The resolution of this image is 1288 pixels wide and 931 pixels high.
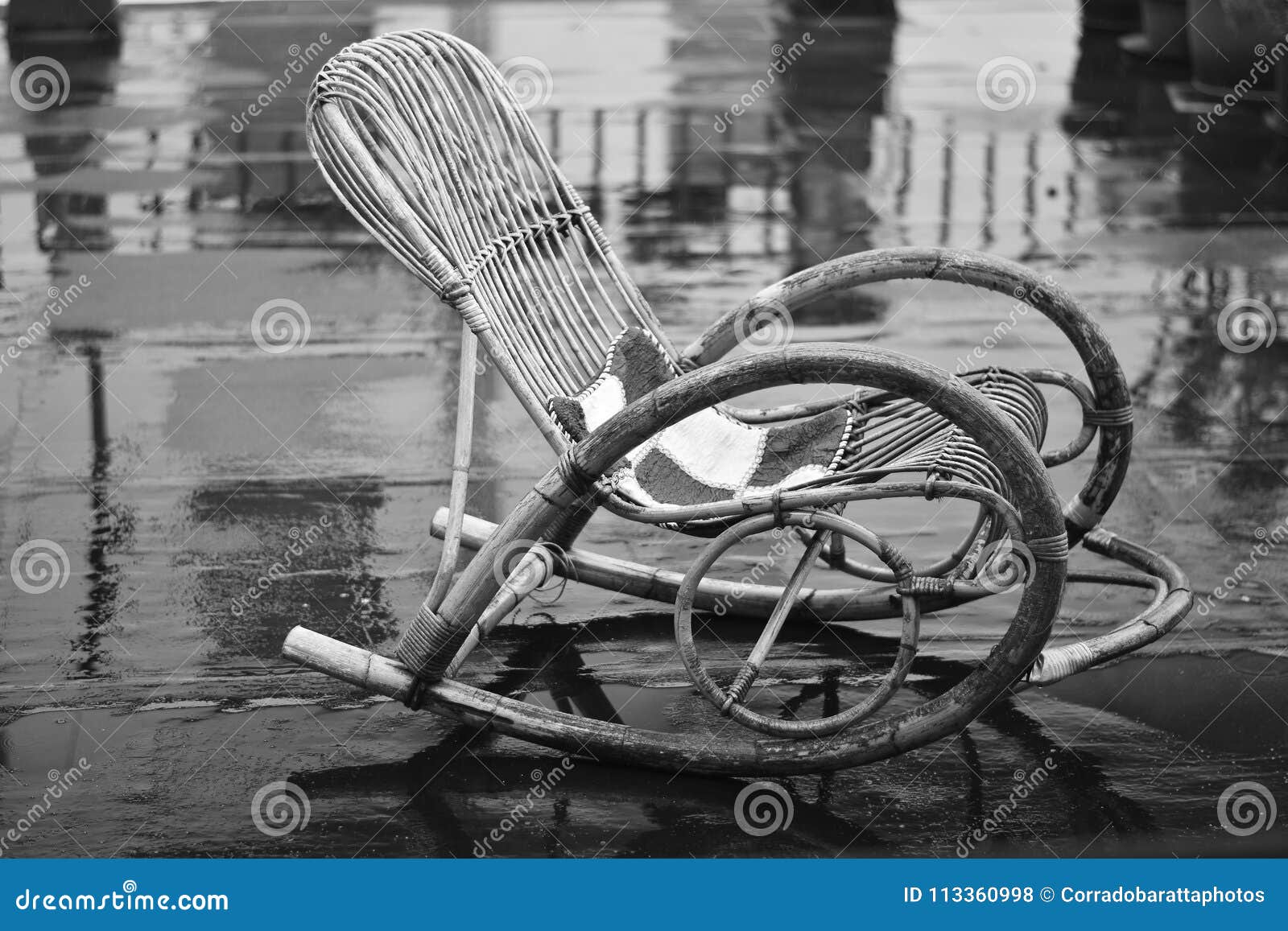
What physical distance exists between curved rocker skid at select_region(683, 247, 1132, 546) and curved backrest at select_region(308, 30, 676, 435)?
30 cm

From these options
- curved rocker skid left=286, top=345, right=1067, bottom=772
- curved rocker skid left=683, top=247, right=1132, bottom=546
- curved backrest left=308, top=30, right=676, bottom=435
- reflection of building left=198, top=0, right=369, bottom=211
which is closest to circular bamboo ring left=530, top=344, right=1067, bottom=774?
curved rocker skid left=286, top=345, right=1067, bottom=772

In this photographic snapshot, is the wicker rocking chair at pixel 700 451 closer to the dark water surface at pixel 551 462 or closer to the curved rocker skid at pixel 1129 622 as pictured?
the curved rocker skid at pixel 1129 622

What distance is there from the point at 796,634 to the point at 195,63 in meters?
7.91

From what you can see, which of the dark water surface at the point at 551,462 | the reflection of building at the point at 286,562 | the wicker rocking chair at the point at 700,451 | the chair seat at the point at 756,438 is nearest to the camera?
the wicker rocking chair at the point at 700,451

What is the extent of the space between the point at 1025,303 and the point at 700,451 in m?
0.82

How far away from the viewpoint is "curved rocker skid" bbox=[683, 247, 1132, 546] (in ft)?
11.6

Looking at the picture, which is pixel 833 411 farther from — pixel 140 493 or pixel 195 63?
pixel 195 63

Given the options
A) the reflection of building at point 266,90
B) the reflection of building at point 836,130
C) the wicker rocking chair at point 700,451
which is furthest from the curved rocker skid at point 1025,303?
the reflection of building at point 266,90

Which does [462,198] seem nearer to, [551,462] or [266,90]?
[551,462]

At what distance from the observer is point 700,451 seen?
3.69m

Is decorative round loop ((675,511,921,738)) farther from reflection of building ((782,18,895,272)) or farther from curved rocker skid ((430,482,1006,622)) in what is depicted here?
reflection of building ((782,18,895,272))

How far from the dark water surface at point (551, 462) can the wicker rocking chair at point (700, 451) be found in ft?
0.46

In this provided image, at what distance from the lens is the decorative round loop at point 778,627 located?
3033mm

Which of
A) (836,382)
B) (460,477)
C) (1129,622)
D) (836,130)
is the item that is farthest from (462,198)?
(836,130)
